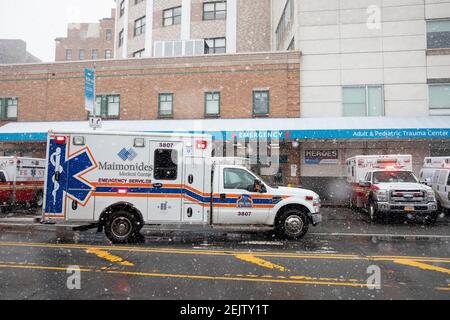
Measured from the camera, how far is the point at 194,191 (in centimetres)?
917

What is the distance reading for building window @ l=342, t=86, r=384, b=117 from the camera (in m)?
20.2

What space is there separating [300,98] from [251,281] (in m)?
16.4

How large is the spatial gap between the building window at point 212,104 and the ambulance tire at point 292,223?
43.1 ft

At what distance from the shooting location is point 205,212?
30.2ft

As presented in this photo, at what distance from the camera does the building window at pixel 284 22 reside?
2346 cm

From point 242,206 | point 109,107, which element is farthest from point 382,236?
point 109,107

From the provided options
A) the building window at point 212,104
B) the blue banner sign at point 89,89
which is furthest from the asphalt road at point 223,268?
the building window at point 212,104

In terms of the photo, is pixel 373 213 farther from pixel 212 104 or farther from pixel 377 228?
pixel 212 104

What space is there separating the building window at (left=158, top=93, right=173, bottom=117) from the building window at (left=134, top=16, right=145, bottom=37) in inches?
516

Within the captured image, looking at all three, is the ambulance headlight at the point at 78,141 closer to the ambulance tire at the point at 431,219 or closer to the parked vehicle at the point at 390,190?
the parked vehicle at the point at 390,190

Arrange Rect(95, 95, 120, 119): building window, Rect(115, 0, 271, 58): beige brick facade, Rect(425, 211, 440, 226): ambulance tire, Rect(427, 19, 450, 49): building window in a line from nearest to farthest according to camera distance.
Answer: Rect(425, 211, 440, 226): ambulance tire → Rect(427, 19, 450, 49): building window → Rect(95, 95, 120, 119): building window → Rect(115, 0, 271, 58): beige brick facade

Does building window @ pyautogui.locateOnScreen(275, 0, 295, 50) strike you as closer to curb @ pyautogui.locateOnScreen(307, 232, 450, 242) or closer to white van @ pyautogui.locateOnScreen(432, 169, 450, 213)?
white van @ pyautogui.locateOnScreen(432, 169, 450, 213)

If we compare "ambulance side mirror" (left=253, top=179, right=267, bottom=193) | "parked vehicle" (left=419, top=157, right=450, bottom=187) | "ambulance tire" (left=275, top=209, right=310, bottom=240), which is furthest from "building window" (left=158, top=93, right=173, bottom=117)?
"parked vehicle" (left=419, top=157, right=450, bottom=187)
